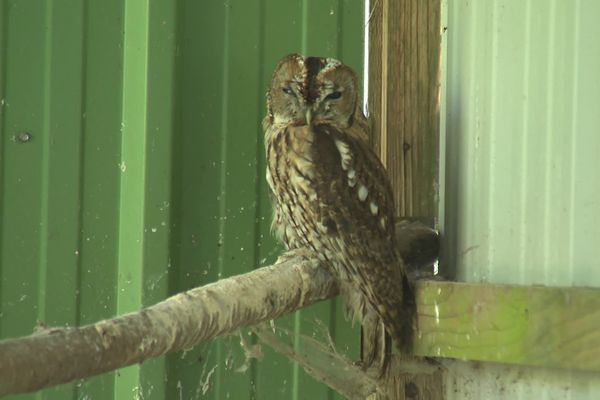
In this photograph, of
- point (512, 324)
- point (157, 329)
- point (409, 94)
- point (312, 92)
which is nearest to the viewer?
point (157, 329)

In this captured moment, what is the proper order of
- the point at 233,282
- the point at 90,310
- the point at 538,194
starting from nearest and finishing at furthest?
the point at 233,282, the point at 538,194, the point at 90,310

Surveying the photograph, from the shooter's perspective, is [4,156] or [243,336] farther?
[243,336]

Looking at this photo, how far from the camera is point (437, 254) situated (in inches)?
120

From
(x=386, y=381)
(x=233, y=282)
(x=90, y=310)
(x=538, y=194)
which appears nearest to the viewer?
(x=233, y=282)

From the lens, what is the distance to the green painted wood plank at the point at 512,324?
2387mm

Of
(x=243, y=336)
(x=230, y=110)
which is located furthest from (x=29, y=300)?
(x=230, y=110)

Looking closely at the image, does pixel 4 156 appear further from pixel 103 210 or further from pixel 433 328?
pixel 433 328

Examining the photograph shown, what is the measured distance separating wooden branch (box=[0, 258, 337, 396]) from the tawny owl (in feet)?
0.64

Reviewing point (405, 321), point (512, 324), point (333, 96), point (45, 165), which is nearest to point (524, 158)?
point (512, 324)

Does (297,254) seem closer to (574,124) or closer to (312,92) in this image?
(312,92)

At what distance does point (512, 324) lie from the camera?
2506 millimetres

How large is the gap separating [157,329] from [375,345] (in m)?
1.24

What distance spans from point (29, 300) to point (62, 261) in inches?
5.7

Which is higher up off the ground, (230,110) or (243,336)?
(230,110)
